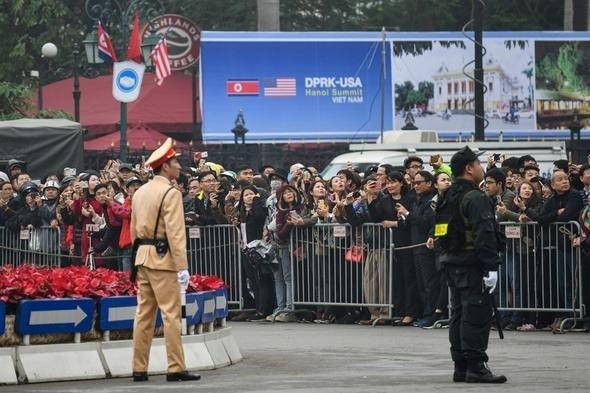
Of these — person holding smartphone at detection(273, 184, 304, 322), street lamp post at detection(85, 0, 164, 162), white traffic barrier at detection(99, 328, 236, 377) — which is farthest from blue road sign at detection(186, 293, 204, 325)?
street lamp post at detection(85, 0, 164, 162)

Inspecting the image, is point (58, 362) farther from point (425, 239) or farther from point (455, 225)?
point (425, 239)

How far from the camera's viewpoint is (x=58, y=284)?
1505 centimetres

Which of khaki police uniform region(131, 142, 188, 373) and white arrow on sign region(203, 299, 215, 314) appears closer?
khaki police uniform region(131, 142, 188, 373)

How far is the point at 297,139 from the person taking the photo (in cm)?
4284

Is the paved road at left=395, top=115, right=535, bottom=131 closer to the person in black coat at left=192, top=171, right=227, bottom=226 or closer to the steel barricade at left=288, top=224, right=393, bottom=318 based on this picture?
the person in black coat at left=192, top=171, right=227, bottom=226

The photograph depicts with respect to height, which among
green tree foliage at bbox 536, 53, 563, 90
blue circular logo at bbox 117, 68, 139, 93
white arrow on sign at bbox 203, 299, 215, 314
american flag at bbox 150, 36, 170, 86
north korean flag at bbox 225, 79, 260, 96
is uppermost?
american flag at bbox 150, 36, 170, 86

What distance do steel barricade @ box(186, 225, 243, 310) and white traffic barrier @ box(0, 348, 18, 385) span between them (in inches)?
365

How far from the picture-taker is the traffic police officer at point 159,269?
561 inches

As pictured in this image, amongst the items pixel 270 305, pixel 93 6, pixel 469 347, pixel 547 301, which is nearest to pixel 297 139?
pixel 93 6

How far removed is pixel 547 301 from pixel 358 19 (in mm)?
36232

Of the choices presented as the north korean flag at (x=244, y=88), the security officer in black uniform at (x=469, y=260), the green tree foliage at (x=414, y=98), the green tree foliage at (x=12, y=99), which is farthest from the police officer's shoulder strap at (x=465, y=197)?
the green tree foliage at (x=12, y=99)

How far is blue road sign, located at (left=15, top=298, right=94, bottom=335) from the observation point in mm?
14547

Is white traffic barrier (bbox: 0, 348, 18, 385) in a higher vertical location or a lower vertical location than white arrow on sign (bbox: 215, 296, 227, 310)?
lower

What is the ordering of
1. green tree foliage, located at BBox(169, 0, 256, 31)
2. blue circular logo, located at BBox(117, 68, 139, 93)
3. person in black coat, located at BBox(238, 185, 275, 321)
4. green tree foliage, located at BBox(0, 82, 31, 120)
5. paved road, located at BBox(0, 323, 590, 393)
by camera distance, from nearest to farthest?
paved road, located at BBox(0, 323, 590, 393) < person in black coat, located at BBox(238, 185, 275, 321) < blue circular logo, located at BBox(117, 68, 139, 93) < green tree foliage, located at BBox(0, 82, 31, 120) < green tree foliage, located at BBox(169, 0, 256, 31)
